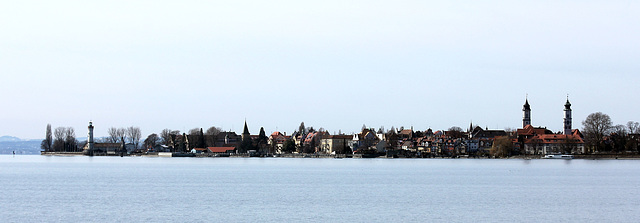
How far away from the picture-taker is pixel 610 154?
416 ft

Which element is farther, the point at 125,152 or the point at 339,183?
the point at 125,152

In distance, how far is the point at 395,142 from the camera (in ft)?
518

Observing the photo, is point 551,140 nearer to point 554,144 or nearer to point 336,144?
point 554,144

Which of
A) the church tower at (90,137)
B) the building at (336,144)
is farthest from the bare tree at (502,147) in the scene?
the church tower at (90,137)

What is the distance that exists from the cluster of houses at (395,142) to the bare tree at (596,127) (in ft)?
13.7

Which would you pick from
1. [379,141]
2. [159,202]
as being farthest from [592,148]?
[159,202]

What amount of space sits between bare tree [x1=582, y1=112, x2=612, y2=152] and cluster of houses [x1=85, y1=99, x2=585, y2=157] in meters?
4.18

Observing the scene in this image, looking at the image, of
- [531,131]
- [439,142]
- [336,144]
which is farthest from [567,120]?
[336,144]

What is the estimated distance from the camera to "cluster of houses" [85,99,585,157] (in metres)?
138

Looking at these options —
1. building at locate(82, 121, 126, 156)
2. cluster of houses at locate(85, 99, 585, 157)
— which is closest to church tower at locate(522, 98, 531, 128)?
cluster of houses at locate(85, 99, 585, 157)

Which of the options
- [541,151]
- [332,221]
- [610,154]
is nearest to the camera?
[332,221]

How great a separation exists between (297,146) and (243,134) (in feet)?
42.0

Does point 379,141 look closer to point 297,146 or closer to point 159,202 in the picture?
point 297,146

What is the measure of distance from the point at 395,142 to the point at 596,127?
42.9m
